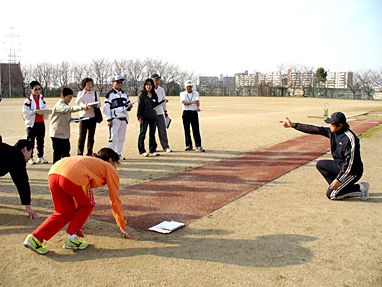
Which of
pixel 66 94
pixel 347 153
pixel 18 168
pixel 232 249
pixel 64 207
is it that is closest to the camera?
pixel 64 207

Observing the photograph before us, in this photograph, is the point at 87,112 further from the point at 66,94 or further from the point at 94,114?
the point at 66,94

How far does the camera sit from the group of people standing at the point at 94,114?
7625 mm

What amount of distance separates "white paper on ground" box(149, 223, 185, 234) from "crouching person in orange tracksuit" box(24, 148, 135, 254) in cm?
58

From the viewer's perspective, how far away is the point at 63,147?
25.1 feet

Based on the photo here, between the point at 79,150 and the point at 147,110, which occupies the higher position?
the point at 147,110

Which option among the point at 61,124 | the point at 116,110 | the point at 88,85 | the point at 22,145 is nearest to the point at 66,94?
the point at 61,124

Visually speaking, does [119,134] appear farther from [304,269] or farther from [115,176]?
[304,269]

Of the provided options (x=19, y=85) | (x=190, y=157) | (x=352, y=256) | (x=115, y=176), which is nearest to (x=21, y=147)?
(x=115, y=176)

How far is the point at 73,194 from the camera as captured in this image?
12.9ft

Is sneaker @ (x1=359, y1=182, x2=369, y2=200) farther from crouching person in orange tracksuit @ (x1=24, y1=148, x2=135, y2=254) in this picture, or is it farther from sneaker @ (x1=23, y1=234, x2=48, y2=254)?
sneaker @ (x1=23, y1=234, x2=48, y2=254)

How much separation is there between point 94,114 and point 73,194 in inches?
190

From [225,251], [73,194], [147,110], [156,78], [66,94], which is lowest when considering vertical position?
[225,251]

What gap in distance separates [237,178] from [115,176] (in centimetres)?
376

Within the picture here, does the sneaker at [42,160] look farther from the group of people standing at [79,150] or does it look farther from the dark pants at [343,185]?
the dark pants at [343,185]
